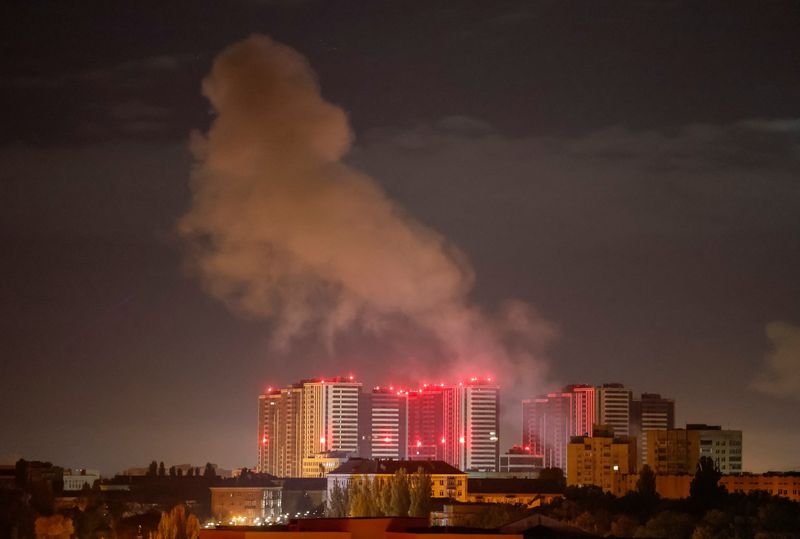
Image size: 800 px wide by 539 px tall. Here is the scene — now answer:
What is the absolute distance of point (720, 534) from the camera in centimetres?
4325

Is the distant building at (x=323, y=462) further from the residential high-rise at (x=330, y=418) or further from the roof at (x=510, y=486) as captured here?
the roof at (x=510, y=486)

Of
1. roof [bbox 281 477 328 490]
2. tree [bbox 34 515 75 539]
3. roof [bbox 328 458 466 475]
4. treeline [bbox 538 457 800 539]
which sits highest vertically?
roof [bbox 328 458 466 475]

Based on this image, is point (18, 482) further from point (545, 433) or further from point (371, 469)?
point (545, 433)

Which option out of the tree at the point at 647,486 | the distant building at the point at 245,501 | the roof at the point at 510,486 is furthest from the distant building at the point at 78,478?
the tree at the point at 647,486

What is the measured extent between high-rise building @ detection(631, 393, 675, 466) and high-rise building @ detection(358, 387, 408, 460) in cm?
1418

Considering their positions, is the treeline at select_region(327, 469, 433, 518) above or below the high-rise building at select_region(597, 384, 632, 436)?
below

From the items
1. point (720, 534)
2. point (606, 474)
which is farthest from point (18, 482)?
point (606, 474)

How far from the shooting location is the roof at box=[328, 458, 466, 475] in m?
69.8

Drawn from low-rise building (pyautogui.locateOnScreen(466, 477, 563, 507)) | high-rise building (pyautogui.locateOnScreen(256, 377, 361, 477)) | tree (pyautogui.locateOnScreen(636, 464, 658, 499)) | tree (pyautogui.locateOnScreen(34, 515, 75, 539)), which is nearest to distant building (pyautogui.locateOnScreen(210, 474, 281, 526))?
low-rise building (pyautogui.locateOnScreen(466, 477, 563, 507))

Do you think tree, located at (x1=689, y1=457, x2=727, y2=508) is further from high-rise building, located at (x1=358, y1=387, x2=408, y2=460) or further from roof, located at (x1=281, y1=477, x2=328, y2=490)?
high-rise building, located at (x1=358, y1=387, x2=408, y2=460)

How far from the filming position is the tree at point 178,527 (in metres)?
42.3

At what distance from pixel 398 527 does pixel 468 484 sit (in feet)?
173

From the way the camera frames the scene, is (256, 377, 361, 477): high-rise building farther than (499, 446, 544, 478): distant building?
Yes

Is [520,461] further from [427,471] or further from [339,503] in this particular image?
[339,503]
